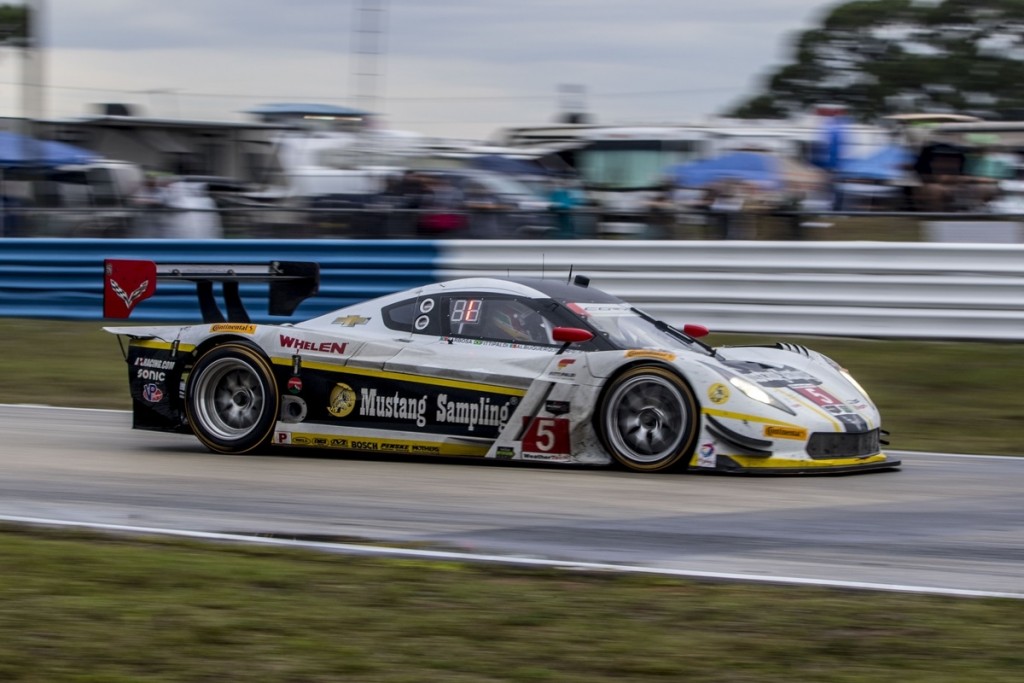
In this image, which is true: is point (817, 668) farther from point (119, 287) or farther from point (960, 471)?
point (119, 287)

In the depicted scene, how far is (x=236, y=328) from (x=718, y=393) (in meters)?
3.21

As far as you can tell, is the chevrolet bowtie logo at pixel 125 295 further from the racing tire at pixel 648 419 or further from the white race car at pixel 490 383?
the racing tire at pixel 648 419

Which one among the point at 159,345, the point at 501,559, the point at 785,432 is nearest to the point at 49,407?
the point at 159,345

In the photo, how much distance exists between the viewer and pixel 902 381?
37.0ft

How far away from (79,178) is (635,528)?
1481 cm

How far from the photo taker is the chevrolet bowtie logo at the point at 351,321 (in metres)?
8.39

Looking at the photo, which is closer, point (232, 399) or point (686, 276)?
point (232, 399)

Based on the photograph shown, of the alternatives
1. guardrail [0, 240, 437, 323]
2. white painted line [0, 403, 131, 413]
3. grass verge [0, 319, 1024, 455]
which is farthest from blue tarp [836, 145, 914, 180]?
white painted line [0, 403, 131, 413]

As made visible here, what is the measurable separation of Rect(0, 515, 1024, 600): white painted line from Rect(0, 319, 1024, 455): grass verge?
4218 millimetres

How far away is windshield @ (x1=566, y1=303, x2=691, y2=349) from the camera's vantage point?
7.80m

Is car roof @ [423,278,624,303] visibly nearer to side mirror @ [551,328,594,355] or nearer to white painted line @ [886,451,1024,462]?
side mirror @ [551,328,594,355]

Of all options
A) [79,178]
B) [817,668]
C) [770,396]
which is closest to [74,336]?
[79,178]

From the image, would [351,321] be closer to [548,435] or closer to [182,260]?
[548,435]

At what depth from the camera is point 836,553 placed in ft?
17.8
